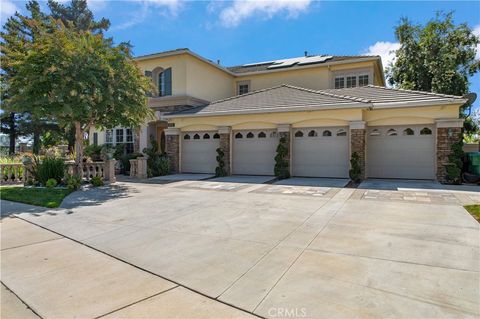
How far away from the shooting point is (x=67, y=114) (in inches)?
426

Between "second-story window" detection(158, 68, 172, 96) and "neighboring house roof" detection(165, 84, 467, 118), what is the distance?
228 cm

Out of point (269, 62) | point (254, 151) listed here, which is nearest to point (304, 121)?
point (254, 151)

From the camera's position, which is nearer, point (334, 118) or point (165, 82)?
point (334, 118)

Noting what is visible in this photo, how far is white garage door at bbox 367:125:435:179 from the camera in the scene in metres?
12.8

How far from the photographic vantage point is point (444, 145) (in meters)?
12.3

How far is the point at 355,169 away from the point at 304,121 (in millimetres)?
3235

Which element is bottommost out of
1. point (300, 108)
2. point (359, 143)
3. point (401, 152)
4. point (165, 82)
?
point (401, 152)

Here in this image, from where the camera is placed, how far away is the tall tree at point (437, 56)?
21.7 metres

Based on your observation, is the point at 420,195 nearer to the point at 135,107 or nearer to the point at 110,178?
the point at 135,107

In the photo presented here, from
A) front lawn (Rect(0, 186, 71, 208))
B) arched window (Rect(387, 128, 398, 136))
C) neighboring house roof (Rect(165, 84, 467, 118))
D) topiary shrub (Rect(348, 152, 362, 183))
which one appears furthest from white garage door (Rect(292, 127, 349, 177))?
front lawn (Rect(0, 186, 71, 208))

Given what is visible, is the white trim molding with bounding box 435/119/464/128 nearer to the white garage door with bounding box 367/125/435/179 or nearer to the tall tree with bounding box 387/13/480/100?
the white garage door with bounding box 367/125/435/179

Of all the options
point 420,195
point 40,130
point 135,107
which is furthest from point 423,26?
point 40,130

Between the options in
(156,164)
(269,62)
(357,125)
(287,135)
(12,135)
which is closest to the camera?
(357,125)

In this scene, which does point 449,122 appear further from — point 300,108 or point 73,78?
point 73,78
